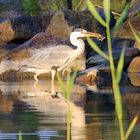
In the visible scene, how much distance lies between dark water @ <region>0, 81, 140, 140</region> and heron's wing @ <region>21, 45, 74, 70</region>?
171 cm

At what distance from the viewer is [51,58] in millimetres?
18672

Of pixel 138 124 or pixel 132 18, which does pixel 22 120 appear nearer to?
pixel 138 124

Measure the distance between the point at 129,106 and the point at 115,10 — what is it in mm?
19403

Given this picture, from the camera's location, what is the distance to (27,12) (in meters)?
33.6

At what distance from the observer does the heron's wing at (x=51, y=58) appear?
18328 millimetres

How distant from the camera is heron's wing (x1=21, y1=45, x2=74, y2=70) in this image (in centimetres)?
1833

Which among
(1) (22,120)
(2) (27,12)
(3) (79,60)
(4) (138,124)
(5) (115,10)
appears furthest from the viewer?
(2) (27,12)

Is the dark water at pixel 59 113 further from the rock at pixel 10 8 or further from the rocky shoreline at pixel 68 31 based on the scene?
the rock at pixel 10 8

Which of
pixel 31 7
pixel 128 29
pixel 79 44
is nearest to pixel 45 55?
pixel 79 44

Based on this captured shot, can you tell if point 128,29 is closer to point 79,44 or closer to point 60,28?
point 60,28

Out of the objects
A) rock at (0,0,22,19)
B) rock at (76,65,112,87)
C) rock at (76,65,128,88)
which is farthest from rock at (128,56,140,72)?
rock at (0,0,22,19)

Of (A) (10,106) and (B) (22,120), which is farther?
(A) (10,106)

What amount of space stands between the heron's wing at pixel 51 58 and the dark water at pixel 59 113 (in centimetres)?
171

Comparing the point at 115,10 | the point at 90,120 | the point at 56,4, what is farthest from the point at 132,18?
the point at 90,120
